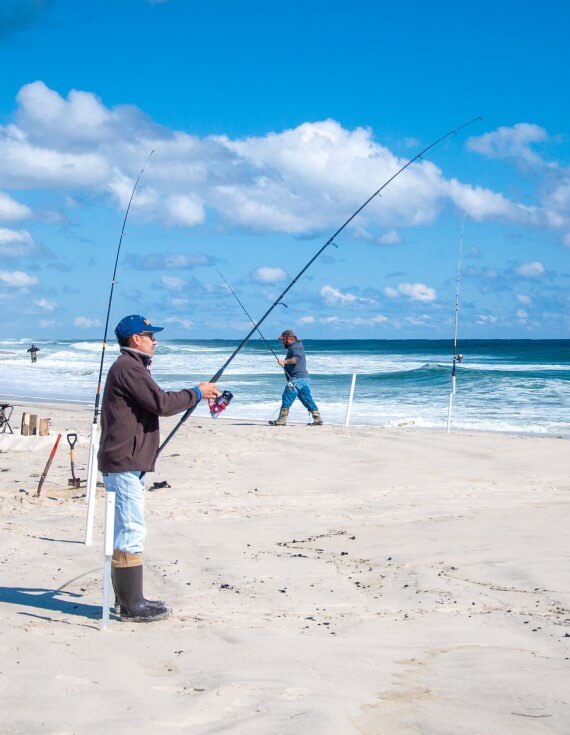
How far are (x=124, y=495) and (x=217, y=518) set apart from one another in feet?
9.42

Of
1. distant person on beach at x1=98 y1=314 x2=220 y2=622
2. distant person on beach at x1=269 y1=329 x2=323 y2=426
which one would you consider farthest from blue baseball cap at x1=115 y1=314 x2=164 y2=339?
distant person on beach at x1=269 y1=329 x2=323 y2=426

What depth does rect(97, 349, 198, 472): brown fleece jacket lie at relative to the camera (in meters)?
4.30

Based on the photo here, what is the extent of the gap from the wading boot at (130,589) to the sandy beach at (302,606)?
0.13 m

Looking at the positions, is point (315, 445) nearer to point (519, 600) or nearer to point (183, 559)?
point (183, 559)

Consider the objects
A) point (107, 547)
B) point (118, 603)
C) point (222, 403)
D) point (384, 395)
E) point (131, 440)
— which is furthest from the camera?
point (384, 395)

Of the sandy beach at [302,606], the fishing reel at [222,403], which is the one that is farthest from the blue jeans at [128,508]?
the fishing reel at [222,403]

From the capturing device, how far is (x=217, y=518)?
7.15 meters

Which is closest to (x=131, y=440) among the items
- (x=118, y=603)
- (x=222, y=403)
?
(x=118, y=603)

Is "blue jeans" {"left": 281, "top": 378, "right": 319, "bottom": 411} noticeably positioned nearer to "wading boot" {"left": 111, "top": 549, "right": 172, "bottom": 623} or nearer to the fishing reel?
the fishing reel

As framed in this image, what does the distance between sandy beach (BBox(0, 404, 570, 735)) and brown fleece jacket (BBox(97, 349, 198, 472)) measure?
2.64 feet

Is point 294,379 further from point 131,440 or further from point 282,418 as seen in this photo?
point 131,440

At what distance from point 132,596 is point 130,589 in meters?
0.04

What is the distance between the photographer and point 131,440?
4.35 metres

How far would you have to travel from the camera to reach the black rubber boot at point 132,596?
14.5ft
